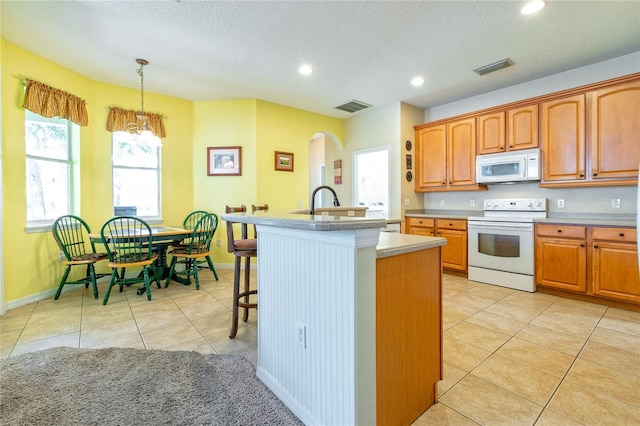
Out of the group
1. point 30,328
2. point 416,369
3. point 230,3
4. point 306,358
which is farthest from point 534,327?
point 30,328

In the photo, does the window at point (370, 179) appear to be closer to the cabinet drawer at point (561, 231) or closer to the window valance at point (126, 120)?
the cabinet drawer at point (561, 231)

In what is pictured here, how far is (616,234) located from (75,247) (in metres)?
6.03

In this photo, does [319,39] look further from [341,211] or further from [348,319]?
[348,319]

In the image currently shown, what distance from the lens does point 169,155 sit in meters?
4.44

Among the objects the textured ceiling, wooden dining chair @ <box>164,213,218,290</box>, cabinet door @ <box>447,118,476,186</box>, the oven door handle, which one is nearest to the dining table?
wooden dining chair @ <box>164,213,218,290</box>

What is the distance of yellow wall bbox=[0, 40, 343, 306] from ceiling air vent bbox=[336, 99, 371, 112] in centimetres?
56

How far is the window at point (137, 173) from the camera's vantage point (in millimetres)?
4090

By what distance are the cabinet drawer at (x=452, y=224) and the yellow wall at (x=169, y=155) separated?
230 centimetres

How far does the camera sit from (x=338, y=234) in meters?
1.14

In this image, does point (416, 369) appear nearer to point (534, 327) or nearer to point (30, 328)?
point (534, 327)

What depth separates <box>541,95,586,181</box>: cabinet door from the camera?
3223 mm

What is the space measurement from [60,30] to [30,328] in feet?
8.97

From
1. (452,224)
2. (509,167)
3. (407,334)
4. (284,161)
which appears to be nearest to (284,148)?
(284,161)

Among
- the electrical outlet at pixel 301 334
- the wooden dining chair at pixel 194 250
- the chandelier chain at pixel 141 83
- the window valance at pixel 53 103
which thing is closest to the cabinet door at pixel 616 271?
the electrical outlet at pixel 301 334
